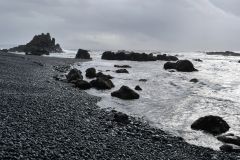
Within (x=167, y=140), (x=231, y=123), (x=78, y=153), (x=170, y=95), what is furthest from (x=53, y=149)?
(x=170, y=95)

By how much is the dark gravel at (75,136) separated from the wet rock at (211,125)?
338 centimetres

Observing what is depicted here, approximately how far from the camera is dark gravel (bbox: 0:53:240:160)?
12750mm

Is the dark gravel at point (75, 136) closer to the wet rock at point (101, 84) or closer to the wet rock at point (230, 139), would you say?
→ the wet rock at point (230, 139)

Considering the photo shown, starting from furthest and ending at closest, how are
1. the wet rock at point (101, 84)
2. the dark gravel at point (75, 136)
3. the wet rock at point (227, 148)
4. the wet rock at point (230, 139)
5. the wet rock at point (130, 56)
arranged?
the wet rock at point (130, 56) → the wet rock at point (101, 84) → the wet rock at point (230, 139) → the wet rock at point (227, 148) → the dark gravel at point (75, 136)

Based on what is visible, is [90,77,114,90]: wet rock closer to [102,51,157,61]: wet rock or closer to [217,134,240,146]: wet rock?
[217,134,240,146]: wet rock

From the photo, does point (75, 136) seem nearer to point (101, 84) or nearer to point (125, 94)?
point (125, 94)

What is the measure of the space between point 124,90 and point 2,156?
64.2ft

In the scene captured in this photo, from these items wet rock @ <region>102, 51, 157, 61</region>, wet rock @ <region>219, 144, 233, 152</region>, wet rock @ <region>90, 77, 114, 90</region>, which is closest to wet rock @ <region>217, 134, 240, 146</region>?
wet rock @ <region>219, 144, 233, 152</region>

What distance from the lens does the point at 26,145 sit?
12.5m

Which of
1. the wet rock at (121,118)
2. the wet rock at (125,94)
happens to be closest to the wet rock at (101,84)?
the wet rock at (125,94)

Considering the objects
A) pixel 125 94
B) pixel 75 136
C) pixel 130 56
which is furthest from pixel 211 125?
pixel 130 56

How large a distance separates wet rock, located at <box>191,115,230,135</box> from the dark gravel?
3382 millimetres

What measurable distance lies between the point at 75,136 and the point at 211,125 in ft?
32.4

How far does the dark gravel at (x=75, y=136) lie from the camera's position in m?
12.8
